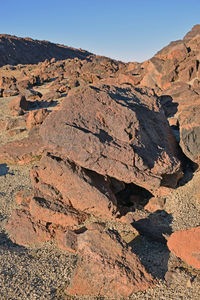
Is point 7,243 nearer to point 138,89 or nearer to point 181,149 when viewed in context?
point 181,149

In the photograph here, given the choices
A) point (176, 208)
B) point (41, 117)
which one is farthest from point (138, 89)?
point (41, 117)

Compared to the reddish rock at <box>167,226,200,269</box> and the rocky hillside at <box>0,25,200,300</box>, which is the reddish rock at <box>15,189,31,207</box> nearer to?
the rocky hillside at <box>0,25,200,300</box>

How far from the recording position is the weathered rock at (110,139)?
26.7 feet

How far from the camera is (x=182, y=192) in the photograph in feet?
30.0

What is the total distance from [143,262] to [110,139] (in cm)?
422

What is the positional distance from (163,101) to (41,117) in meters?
10.2

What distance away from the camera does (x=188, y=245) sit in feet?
22.7

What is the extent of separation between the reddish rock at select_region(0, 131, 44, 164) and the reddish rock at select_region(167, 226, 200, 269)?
8.49 metres

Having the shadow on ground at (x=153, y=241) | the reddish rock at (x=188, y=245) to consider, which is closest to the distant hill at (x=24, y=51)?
the shadow on ground at (x=153, y=241)

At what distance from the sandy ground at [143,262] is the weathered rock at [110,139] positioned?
130 cm

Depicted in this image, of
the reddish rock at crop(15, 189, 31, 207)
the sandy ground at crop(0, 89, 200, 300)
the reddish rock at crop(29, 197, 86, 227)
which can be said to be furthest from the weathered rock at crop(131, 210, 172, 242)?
the reddish rock at crop(15, 189, 31, 207)

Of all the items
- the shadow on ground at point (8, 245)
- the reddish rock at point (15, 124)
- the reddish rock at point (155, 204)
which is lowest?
the shadow on ground at point (8, 245)

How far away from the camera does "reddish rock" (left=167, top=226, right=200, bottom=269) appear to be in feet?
22.4

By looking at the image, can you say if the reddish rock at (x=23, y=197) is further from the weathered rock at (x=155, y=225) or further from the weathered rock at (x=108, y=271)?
the weathered rock at (x=155, y=225)
